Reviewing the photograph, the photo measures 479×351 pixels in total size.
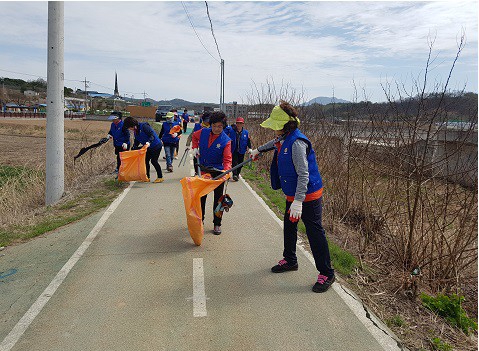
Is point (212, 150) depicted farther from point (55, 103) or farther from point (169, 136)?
point (169, 136)

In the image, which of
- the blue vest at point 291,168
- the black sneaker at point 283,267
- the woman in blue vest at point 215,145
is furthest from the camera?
the woman in blue vest at point 215,145

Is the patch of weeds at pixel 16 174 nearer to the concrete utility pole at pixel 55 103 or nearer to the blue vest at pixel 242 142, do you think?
the concrete utility pole at pixel 55 103

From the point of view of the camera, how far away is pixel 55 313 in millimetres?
3887

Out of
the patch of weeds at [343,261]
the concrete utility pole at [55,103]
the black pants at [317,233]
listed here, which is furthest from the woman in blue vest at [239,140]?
the black pants at [317,233]

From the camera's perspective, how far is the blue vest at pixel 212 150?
600 cm

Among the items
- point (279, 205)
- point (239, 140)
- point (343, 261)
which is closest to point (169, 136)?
point (239, 140)

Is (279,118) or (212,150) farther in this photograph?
(212,150)

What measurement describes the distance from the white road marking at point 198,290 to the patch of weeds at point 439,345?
7.20ft

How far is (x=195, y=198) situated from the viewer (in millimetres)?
5453

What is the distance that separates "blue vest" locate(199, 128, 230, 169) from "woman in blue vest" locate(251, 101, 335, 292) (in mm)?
1625

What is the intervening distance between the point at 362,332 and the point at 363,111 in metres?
4.63

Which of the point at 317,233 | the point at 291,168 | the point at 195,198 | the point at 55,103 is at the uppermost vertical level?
the point at 55,103

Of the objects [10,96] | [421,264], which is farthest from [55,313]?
[10,96]

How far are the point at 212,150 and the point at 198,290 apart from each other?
2.35m
